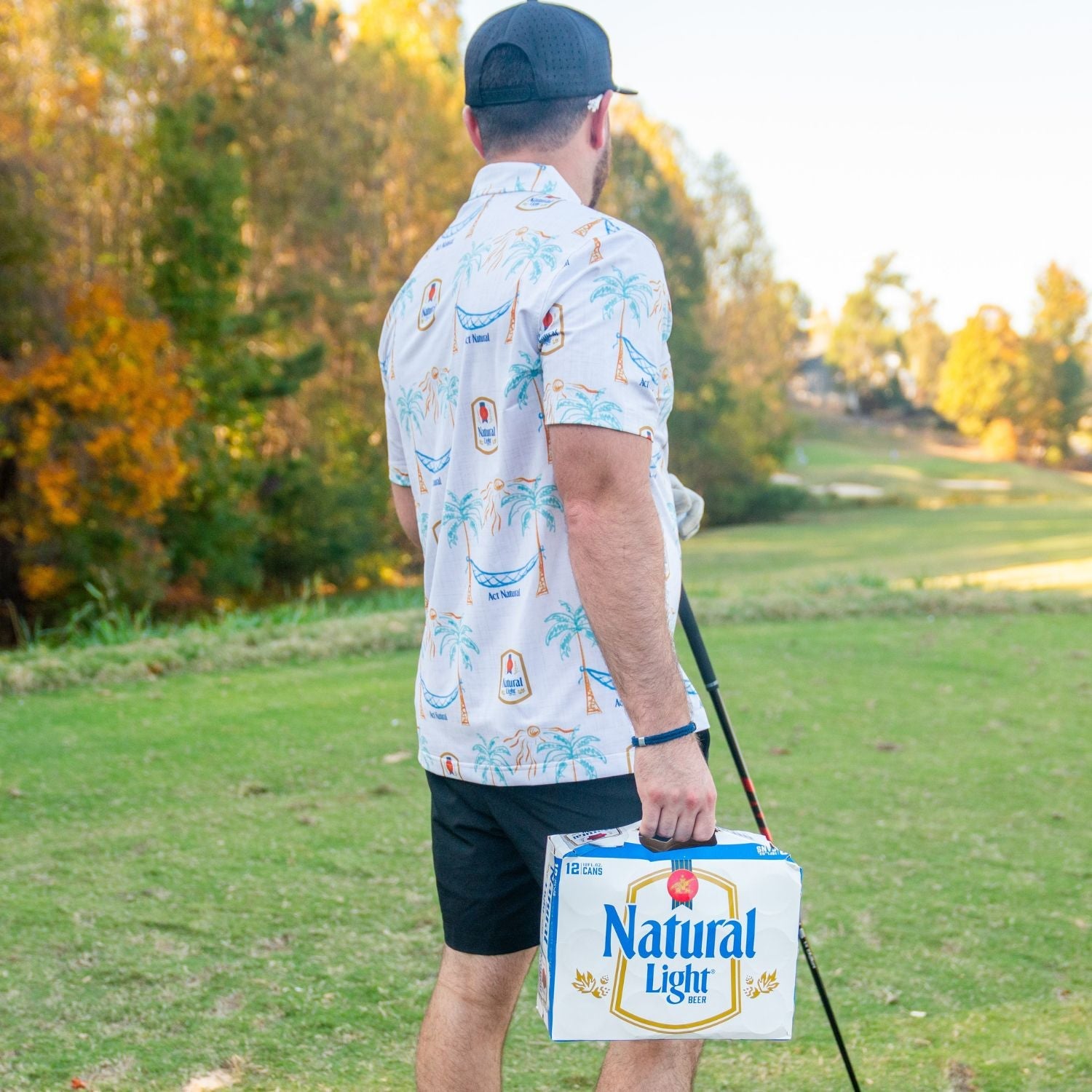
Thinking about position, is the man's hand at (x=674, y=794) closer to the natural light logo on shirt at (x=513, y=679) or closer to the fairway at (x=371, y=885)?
the natural light logo on shirt at (x=513, y=679)

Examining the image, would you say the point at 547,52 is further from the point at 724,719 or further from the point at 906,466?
the point at 906,466

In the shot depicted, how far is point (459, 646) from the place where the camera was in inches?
68.7

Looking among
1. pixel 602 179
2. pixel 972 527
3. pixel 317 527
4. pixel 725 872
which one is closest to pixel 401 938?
pixel 725 872

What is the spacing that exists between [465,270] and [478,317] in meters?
0.09

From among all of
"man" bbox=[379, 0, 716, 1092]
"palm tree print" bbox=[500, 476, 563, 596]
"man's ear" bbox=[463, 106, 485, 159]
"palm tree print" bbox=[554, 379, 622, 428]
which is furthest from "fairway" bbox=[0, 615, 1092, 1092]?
"man's ear" bbox=[463, 106, 485, 159]

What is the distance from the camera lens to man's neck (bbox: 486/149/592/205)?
178cm

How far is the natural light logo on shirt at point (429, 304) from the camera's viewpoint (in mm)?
1773

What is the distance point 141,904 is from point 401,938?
0.71 m

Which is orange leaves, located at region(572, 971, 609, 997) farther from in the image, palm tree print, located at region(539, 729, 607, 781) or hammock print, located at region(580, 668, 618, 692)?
hammock print, located at region(580, 668, 618, 692)

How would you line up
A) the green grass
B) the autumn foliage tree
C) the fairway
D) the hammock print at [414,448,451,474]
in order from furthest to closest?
the green grass → the autumn foliage tree → the fairway → the hammock print at [414,448,451,474]

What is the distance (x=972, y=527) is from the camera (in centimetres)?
2772

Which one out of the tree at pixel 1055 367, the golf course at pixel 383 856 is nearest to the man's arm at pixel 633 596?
the golf course at pixel 383 856

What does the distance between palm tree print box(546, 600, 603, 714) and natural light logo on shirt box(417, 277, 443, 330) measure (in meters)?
0.48

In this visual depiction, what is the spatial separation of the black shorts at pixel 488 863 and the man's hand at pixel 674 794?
0.36 ft
